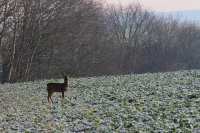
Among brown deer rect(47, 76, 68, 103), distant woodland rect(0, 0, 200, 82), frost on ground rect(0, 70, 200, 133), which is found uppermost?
distant woodland rect(0, 0, 200, 82)

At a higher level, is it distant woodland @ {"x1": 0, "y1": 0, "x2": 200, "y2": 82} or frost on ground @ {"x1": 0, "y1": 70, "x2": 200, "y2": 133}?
distant woodland @ {"x1": 0, "y1": 0, "x2": 200, "y2": 82}

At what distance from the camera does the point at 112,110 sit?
696 inches

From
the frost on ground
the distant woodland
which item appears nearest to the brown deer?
the frost on ground

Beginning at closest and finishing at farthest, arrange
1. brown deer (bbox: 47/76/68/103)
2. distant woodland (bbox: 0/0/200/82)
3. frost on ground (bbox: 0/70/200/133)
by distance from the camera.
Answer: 1. frost on ground (bbox: 0/70/200/133)
2. brown deer (bbox: 47/76/68/103)
3. distant woodland (bbox: 0/0/200/82)

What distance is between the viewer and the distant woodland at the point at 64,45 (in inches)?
2179

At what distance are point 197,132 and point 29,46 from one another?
46.8m

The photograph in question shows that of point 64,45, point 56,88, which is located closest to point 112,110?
point 56,88

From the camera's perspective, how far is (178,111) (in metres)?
16.2

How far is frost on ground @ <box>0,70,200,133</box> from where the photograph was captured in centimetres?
1429

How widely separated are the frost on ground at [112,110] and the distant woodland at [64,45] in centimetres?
2913

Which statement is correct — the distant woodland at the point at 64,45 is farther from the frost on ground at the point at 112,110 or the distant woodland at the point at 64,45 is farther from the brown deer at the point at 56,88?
the brown deer at the point at 56,88

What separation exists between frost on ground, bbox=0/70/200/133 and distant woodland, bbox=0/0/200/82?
95.6 feet

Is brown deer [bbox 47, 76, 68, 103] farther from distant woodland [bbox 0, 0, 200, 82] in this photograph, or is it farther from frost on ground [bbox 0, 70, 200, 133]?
distant woodland [bbox 0, 0, 200, 82]

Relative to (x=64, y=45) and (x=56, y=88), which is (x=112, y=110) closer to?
(x=56, y=88)
